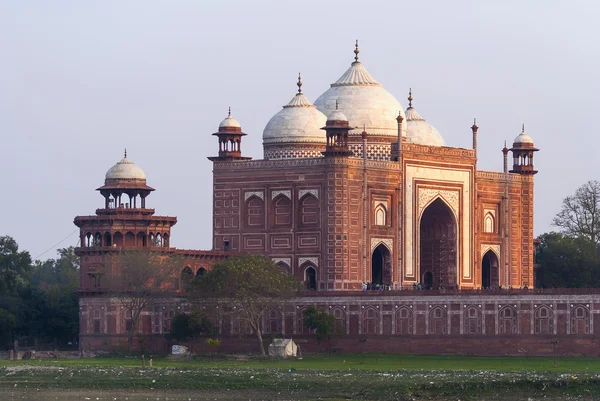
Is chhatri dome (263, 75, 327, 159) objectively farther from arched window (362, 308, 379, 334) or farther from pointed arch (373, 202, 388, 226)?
arched window (362, 308, 379, 334)

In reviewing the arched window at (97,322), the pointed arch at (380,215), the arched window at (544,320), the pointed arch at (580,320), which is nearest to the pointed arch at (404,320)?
the arched window at (544,320)

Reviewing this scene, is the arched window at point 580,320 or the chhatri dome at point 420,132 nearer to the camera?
the arched window at point 580,320

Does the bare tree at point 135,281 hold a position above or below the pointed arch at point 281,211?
below

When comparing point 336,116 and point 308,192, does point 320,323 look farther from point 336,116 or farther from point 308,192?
point 336,116

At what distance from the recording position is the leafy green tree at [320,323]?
88.7 metres

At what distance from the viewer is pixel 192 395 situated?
71.0 metres

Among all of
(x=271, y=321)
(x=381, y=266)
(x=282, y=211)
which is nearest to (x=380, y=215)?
(x=381, y=266)

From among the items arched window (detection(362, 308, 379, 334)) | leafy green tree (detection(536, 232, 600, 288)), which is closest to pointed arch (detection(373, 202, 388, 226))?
arched window (detection(362, 308, 379, 334))

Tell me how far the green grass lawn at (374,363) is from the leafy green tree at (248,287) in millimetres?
2843

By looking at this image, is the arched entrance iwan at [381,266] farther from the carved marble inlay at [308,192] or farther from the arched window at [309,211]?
the carved marble inlay at [308,192]

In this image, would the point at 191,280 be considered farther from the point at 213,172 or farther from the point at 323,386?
the point at 323,386

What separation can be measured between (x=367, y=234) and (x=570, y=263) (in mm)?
16875

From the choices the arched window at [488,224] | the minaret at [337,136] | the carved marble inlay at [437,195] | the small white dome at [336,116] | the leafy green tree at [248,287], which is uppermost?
the small white dome at [336,116]

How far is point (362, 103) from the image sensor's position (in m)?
99.3
